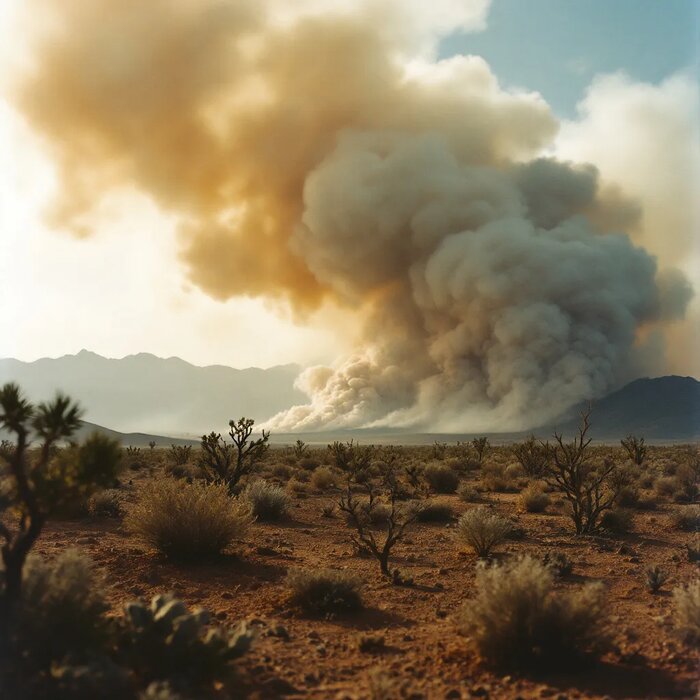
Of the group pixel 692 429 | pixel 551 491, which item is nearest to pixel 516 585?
pixel 551 491

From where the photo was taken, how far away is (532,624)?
5.63m

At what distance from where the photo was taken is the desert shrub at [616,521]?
13805 millimetres

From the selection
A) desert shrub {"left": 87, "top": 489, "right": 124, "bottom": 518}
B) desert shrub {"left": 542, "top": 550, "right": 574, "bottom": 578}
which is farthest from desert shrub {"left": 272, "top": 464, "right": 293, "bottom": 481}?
desert shrub {"left": 542, "top": 550, "right": 574, "bottom": 578}

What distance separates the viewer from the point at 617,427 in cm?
12588

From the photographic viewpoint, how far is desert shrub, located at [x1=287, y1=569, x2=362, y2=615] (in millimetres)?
7508

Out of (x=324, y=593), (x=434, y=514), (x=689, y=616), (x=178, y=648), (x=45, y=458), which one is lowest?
(x=434, y=514)

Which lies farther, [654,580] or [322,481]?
[322,481]

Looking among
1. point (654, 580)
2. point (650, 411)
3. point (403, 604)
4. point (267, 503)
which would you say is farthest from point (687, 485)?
point (650, 411)

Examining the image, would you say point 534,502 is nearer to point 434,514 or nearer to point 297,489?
point 434,514

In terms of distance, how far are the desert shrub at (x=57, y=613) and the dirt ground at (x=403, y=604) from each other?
1387 millimetres

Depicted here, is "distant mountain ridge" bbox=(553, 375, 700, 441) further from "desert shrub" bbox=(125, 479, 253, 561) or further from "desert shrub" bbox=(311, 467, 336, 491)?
"desert shrub" bbox=(125, 479, 253, 561)

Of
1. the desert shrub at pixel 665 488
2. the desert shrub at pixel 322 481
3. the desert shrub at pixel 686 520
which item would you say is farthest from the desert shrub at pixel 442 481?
the desert shrub at pixel 686 520

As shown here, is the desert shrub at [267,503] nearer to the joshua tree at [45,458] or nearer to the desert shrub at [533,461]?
the joshua tree at [45,458]

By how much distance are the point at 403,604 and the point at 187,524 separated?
402cm
